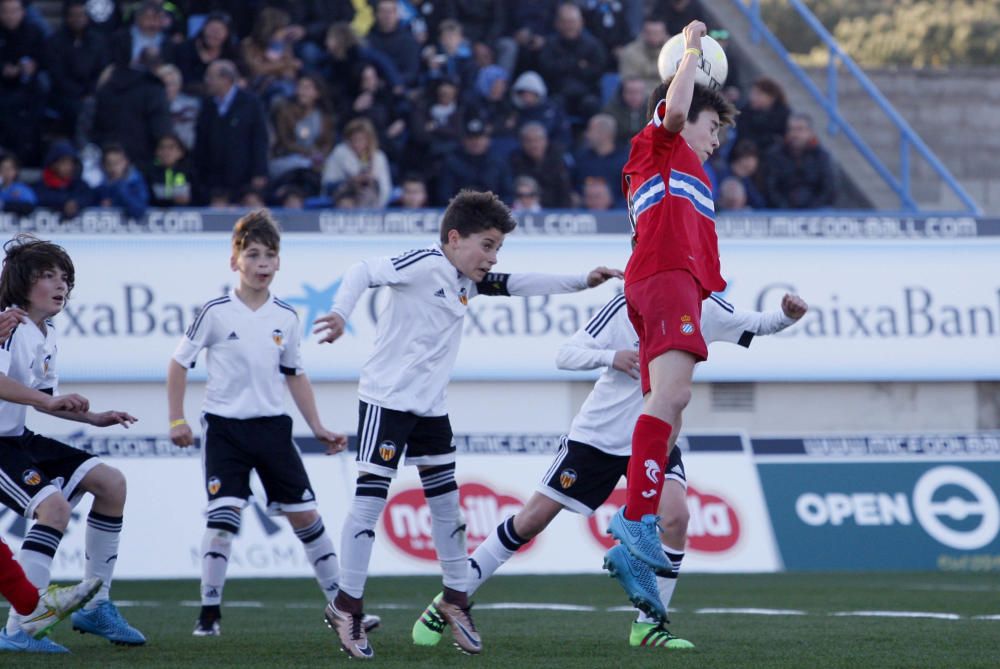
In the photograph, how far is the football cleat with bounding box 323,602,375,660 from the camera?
6.56 m

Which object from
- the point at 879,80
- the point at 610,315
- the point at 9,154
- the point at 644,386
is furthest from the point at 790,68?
the point at 644,386

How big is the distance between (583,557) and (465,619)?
6.06 metres

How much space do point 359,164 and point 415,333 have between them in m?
8.03

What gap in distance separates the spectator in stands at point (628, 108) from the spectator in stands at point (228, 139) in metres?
3.90

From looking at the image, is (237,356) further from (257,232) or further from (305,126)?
(305,126)

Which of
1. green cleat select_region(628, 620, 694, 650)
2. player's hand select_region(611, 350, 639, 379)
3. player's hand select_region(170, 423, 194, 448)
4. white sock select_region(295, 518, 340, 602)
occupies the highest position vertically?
player's hand select_region(611, 350, 639, 379)

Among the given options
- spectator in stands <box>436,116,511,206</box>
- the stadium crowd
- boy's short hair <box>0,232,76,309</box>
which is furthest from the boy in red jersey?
spectator in stands <box>436,116,511,206</box>

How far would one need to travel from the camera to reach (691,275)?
6.34 meters

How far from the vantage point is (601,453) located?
25.0 ft

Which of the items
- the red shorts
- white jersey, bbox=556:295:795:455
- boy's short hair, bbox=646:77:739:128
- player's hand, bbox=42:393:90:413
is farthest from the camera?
white jersey, bbox=556:295:795:455

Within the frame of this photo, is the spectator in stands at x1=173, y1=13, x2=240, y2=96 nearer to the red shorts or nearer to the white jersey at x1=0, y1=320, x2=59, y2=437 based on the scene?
the white jersey at x1=0, y1=320, x2=59, y2=437

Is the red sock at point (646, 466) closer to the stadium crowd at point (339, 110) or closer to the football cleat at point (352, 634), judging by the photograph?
the football cleat at point (352, 634)

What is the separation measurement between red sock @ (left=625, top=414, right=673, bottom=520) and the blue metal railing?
10.6 meters

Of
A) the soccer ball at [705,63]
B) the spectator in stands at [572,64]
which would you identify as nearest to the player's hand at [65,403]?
the soccer ball at [705,63]
